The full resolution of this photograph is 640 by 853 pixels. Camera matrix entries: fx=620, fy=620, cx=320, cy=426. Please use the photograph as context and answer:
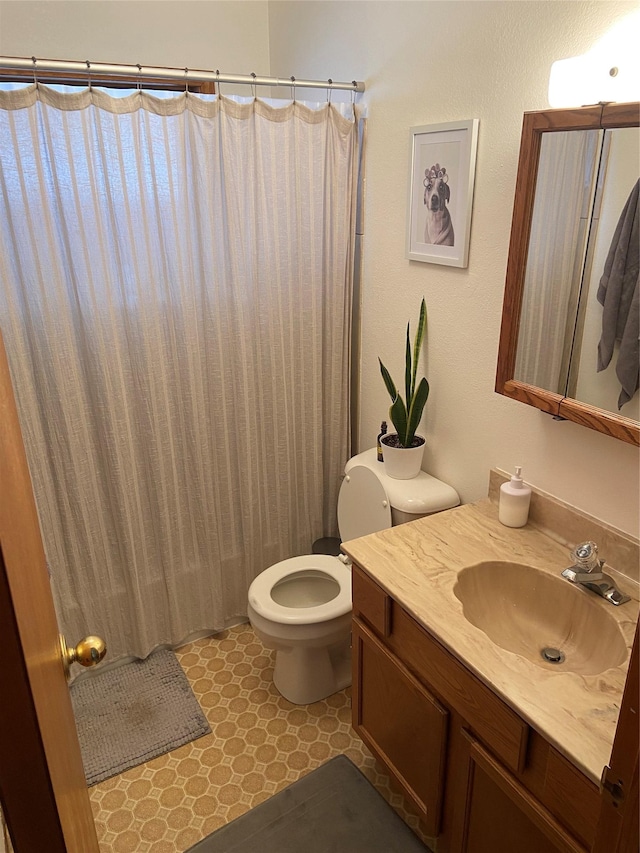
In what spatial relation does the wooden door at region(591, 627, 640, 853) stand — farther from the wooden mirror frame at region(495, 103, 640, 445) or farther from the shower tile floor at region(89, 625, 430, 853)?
the shower tile floor at region(89, 625, 430, 853)

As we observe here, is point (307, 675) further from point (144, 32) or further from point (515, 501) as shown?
point (144, 32)

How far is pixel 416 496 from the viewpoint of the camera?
2041mm

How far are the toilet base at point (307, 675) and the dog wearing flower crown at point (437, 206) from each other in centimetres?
143

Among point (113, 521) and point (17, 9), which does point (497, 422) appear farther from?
point (17, 9)

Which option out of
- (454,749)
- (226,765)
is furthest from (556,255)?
(226,765)

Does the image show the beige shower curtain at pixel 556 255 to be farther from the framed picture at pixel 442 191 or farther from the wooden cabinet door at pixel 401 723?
the wooden cabinet door at pixel 401 723

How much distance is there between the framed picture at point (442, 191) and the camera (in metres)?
1.79

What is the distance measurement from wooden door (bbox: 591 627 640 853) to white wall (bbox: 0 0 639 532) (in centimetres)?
83

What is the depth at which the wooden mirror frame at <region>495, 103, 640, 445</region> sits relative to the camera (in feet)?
Result: 4.49

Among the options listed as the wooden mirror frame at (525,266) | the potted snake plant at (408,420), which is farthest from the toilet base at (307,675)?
the wooden mirror frame at (525,266)

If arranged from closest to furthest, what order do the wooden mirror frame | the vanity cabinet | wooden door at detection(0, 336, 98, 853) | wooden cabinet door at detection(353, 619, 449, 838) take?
wooden door at detection(0, 336, 98, 853)
the vanity cabinet
the wooden mirror frame
wooden cabinet door at detection(353, 619, 449, 838)

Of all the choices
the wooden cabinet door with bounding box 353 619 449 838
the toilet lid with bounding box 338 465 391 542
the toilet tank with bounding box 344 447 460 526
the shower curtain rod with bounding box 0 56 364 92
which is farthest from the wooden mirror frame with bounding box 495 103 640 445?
the shower curtain rod with bounding box 0 56 364 92

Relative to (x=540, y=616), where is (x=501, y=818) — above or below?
below

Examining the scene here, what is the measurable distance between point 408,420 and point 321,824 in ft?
4.16
